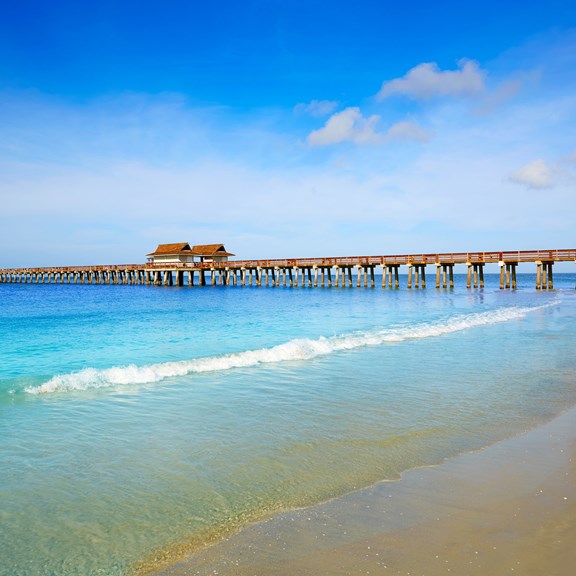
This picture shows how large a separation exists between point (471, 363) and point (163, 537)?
903 cm

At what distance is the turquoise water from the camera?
4125mm

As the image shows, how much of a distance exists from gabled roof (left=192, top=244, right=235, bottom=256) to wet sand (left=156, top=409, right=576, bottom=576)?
2324 inches

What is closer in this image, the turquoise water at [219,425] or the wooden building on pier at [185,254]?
the turquoise water at [219,425]

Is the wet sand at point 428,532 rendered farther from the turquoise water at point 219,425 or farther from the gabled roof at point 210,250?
the gabled roof at point 210,250

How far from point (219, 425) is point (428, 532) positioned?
3682 mm

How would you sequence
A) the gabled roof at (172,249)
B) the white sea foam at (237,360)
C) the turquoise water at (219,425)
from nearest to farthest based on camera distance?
the turquoise water at (219,425)
the white sea foam at (237,360)
the gabled roof at (172,249)

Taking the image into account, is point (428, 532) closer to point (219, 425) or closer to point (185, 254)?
point (219, 425)

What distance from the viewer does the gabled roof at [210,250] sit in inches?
2473

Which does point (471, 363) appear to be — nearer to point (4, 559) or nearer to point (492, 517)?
point (492, 517)

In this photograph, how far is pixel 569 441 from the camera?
19.2ft

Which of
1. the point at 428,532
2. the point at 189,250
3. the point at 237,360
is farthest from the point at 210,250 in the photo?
the point at 428,532

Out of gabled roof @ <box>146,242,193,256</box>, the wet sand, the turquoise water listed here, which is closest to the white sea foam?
the turquoise water

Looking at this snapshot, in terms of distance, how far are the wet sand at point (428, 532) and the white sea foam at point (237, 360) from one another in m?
6.75

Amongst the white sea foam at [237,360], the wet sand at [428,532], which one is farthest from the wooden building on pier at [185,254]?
the wet sand at [428,532]
